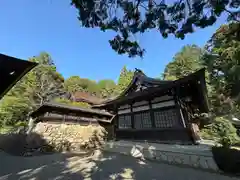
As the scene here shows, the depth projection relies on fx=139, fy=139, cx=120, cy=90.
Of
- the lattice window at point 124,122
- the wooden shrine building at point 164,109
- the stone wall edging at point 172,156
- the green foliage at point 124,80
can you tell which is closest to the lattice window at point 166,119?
the wooden shrine building at point 164,109

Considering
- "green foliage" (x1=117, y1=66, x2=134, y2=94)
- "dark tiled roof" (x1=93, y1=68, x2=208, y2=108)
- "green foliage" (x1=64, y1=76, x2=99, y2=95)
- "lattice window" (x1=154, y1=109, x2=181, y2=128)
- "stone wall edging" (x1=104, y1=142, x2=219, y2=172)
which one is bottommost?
"stone wall edging" (x1=104, y1=142, x2=219, y2=172)

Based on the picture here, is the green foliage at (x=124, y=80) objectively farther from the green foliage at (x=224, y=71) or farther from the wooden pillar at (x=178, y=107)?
the wooden pillar at (x=178, y=107)

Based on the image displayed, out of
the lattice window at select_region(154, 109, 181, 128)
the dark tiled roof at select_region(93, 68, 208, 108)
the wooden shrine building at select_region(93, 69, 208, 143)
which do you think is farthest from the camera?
the lattice window at select_region(154, 109, 181, 128)

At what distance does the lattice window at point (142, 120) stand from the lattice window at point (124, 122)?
597 mm

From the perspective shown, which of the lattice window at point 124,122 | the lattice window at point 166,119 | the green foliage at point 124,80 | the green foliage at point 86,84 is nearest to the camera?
the lattice window at point 166,119

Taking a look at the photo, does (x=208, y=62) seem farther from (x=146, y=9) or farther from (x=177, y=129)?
(x=146, y=9)

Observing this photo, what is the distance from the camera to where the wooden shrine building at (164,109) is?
22.7ft

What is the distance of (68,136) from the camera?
9.24m

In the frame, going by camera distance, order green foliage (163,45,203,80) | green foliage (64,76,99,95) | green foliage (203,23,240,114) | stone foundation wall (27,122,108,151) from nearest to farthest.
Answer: stone foundation wall (27,122,108,151) < green foliage (203,23,240,114) < green foliage (163,45,203,80) < green foliage (64,76,99,95)

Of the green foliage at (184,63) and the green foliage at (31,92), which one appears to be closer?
the green foliage at (31,92)

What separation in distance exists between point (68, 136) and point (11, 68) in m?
7.29

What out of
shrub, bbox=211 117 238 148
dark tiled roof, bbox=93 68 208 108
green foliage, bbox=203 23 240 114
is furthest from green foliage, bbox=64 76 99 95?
shrub, bbox=211 117 238 148

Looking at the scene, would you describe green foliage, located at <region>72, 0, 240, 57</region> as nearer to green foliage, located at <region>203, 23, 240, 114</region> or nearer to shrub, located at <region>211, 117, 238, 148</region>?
shrub, located at <region>211, 117, 238, 148</region>

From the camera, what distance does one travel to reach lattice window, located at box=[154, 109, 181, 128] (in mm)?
7473
